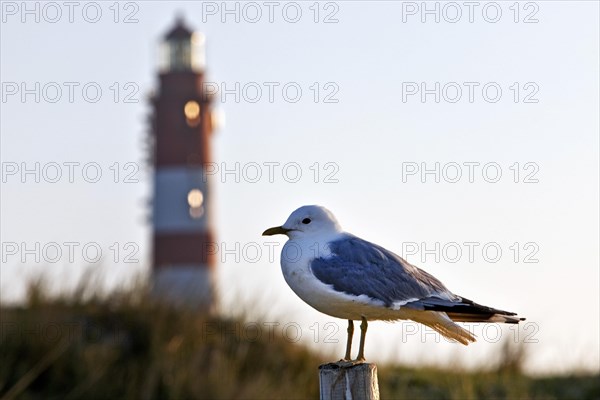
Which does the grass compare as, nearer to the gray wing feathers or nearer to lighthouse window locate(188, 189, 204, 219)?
the gray wing feathers

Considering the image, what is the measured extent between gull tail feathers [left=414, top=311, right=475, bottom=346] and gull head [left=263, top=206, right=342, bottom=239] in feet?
1.57

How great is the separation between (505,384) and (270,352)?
2.23m

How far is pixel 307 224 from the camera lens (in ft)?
15.0

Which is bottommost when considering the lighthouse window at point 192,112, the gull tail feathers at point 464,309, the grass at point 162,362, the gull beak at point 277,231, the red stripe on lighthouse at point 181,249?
the grass at point 162,362

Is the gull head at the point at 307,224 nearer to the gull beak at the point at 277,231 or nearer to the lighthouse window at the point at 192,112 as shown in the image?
the gull beak at the point at 277,231

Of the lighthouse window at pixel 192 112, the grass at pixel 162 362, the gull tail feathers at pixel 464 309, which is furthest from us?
the lighthouse window at pixel 192 112

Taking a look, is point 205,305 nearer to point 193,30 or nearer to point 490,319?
point 490,319

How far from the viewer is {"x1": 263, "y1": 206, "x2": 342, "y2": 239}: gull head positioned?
4.54 metres

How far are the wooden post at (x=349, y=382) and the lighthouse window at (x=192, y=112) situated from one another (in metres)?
23.9

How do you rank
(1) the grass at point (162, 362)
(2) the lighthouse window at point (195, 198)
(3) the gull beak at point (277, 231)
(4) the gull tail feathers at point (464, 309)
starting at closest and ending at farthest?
(4) the gull tail feathers at point (464, 309) < (3) the gull beak at point (277, 231) < (1) the grass at point (162, 362) < (2) the lighthouse window at point (195, 198)

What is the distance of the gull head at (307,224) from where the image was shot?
4.54m

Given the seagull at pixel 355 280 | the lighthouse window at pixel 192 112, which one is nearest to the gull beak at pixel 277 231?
the seagull at pixel 355 280

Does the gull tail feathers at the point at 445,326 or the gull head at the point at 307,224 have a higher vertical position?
the gull head at the point at 307,224

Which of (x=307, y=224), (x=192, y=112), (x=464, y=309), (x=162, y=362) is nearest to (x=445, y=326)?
(x=464, y=309)
